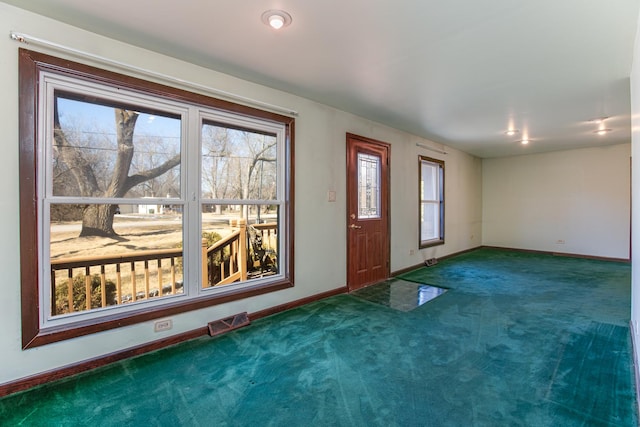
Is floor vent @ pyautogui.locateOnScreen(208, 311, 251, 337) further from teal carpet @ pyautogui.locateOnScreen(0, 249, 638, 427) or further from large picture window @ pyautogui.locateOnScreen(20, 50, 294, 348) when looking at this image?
large picture window @ pyautogui.locateOnScreen(20, 50, 294, 348)

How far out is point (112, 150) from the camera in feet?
7.69

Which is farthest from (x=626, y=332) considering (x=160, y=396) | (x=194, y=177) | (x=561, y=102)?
(x=194, y=177)

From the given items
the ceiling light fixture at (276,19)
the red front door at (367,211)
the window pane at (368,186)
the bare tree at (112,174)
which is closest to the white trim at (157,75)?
the bare tree at (112,174)

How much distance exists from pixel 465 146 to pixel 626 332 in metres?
4.43

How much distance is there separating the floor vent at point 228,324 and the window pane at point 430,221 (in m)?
4.34

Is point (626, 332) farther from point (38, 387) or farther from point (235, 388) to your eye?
point (38, 387)

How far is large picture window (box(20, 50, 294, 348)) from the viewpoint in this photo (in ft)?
6.60

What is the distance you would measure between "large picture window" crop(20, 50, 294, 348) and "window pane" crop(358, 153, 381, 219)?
1379 mm

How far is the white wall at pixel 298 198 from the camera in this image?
6.18ft

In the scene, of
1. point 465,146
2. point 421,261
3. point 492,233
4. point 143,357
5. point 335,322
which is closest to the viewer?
point 143,357

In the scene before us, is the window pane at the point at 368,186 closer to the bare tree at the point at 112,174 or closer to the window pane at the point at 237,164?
the window pane at the point at 237,164

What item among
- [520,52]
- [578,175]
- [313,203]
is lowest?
[313,203]

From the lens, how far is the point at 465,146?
633 cm

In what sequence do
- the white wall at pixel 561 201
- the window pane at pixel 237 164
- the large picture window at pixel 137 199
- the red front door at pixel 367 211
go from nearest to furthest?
1. the large picture window at pixel 137 199
2. the window pane at pixel 237 164
3. the red front door at pixel 367 211
4. the white wall at pixel 561 201
